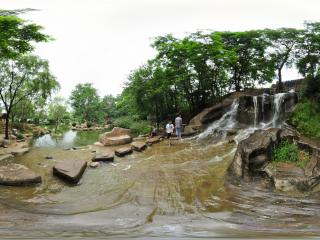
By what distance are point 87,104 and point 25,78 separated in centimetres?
3956

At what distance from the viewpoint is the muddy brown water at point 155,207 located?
20.3ft

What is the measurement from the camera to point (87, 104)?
6425 centimetres

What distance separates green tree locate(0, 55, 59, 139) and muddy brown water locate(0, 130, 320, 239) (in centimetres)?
1362

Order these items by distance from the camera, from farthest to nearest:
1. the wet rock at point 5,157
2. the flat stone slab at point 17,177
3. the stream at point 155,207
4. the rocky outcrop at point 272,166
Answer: the wet rock at point 5,157 → the flat stone slab at point 17,177 → the rocky outcrop at point 272,166 → the stream at point 155,207

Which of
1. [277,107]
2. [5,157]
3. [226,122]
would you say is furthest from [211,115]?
[5,157]

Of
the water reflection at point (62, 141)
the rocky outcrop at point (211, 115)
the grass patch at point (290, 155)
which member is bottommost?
the water reflection at point (62, 141)

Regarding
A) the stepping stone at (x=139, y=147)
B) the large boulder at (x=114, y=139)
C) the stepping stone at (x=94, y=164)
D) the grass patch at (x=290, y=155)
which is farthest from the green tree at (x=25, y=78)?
the grass patch at (x=290, y=155)

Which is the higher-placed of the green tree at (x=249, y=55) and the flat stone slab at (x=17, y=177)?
the green tree at (x=249, y=55)

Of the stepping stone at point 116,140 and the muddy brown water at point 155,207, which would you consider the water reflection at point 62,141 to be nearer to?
the stepping stone at point 116,140

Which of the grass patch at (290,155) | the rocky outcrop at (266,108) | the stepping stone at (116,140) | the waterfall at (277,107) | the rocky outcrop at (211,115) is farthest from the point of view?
the rocky outcrop at (211,115)

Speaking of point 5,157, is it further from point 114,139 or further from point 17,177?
point 114,139

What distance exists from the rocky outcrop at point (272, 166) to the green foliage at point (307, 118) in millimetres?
4793

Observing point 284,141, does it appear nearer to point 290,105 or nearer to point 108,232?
point 108,232

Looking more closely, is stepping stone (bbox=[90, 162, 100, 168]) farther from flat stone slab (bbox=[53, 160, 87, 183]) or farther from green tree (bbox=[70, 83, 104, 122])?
green tree (bbox=[70, 83, 104, 122])
